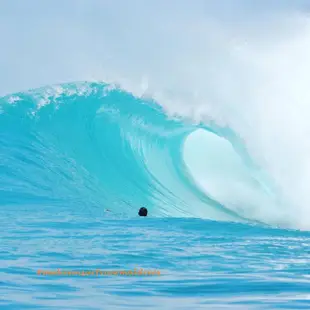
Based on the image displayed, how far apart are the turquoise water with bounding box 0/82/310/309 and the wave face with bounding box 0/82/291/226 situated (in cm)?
4

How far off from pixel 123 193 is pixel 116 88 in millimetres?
4468

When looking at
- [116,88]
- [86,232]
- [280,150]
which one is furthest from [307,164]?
[86,232]

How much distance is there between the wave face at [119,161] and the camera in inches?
589

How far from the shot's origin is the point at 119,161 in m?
17.3

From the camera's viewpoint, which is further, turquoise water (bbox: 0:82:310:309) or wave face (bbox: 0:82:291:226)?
wave face (bbox: 0:82:291:226)

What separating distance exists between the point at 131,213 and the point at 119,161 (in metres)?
3.08

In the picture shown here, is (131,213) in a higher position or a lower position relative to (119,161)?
lower

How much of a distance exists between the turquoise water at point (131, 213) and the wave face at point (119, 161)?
4 centimetres

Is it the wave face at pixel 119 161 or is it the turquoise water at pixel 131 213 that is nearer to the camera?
the turquoise water at pixel 131 213

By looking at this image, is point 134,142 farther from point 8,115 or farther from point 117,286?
point 117,286

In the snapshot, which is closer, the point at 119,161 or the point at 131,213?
the point at 131,213

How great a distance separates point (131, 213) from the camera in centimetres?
1448

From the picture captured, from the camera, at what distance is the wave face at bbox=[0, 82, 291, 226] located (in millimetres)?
14953

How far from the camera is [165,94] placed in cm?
1952
